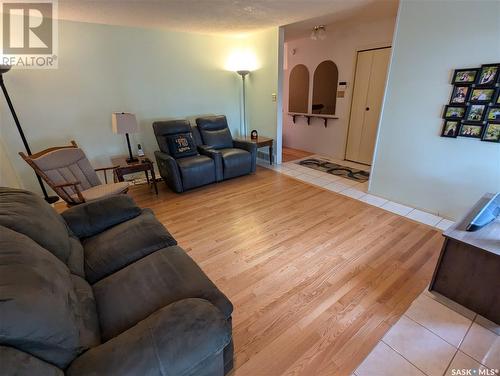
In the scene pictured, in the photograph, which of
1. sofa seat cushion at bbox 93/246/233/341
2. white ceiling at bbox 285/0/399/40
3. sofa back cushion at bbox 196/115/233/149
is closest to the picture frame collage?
white ceiling at bbox 285/0/399/40

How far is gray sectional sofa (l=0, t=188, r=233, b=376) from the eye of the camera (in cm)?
79

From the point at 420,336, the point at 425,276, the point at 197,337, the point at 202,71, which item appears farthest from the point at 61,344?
the point at 202,71

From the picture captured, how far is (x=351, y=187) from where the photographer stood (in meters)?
3.55

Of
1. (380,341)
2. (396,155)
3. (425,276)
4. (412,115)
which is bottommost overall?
(380,341)

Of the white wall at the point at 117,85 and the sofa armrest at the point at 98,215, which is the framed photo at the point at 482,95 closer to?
the white wall at the point at 117,85

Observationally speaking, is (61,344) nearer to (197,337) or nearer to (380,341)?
(197,337)

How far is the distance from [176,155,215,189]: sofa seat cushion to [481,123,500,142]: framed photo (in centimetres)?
313

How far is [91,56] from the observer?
3301 mm

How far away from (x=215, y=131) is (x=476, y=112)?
3.42 m

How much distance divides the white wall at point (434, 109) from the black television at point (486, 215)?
2.80ft

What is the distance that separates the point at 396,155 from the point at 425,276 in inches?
61.3

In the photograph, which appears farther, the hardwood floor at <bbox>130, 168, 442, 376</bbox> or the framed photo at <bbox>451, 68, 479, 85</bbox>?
the framed photo at <bbox>451, 68, 479, 85</bbox>

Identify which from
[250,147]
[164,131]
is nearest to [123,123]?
[164,131]

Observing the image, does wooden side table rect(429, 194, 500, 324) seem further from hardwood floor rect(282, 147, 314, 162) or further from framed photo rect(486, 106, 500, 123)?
hardwood floor rect(282, 147, 314, 162)
